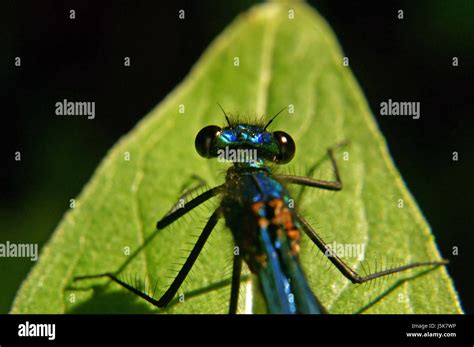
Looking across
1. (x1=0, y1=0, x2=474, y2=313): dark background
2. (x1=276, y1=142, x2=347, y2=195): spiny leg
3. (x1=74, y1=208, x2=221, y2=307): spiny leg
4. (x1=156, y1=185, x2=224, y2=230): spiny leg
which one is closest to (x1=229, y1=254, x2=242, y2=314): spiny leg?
(x1=74, y1=208, x2=221, y2=307): spiny leg

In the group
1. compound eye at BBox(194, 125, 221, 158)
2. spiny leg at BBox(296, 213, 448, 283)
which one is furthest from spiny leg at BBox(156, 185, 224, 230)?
spiny leg at BBox(296, 213, 448, 283)

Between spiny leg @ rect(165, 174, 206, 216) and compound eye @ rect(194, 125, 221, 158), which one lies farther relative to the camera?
spiny leg @ rect(165, 174, 206, 216)

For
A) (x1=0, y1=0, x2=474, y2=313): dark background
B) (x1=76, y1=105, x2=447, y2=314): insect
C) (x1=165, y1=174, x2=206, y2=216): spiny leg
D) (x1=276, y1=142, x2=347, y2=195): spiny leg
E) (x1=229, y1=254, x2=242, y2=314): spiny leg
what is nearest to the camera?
(x1=76, y1=105, x2=447, y2=314): insect

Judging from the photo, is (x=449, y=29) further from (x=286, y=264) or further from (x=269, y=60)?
(x=286, y=264)

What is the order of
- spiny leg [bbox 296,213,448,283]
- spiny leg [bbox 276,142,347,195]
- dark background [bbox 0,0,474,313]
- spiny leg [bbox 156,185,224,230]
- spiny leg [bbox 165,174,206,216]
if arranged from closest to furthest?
spiny leg [bbox 296,213,448,283]
spiny leg [bbox 156,185,224,230]
spiny leg [bbox 276,142,347,195]
spiny leg [bbox 165,174,206,216]
dark background [bbox 0,0,474,313]

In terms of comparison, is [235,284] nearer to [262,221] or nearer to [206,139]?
[262,221]

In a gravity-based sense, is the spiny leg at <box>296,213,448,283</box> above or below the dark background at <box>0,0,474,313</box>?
below

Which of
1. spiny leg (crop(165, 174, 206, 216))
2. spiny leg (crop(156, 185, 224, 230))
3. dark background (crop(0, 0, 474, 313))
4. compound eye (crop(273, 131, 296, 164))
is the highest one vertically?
dark background (crop(0, 0, 474, 313))

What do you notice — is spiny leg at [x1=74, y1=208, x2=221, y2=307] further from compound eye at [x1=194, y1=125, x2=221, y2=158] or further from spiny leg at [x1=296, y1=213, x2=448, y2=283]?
spiny leg at [x1=296, y1=213, x2=448, y2=283]
